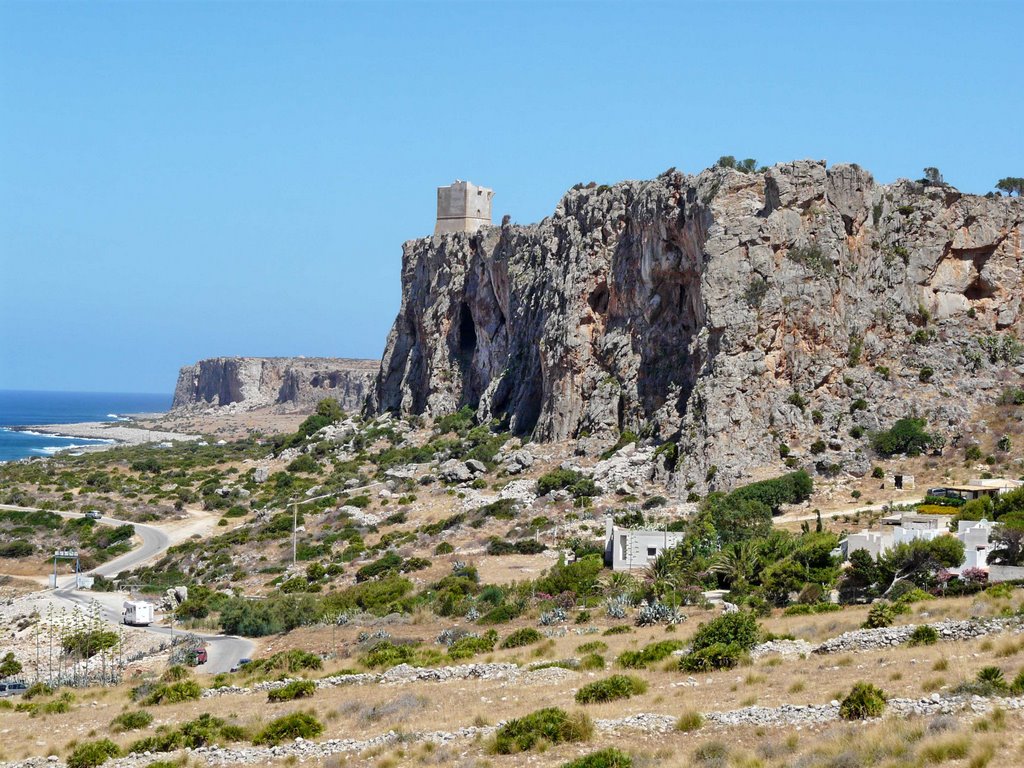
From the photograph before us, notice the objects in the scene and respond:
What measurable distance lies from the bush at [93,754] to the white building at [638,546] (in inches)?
839

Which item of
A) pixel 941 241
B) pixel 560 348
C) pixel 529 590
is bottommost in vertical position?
pixel 529 590

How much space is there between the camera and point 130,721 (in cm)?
2052

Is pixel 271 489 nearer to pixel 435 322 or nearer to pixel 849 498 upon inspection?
pixel 435 322

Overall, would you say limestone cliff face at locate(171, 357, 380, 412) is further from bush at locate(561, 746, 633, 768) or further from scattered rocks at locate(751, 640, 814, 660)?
bush at locate(561, 746, 633, 768)

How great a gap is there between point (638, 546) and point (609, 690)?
19305 millimetres

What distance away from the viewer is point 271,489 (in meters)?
68.4

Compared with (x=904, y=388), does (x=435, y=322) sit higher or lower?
higher

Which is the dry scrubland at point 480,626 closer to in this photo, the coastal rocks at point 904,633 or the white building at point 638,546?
the coastal rocks at point 904,633

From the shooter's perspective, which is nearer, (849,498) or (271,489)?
(849,498)

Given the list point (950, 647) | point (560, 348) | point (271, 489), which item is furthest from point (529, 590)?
point (271, 489)

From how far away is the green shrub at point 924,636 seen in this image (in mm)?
20203

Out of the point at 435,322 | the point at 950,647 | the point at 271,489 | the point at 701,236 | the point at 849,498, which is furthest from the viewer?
the point at 435,322

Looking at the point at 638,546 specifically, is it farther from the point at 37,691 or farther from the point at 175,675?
the point at 37,691

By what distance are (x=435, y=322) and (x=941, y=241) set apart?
1479 inches
